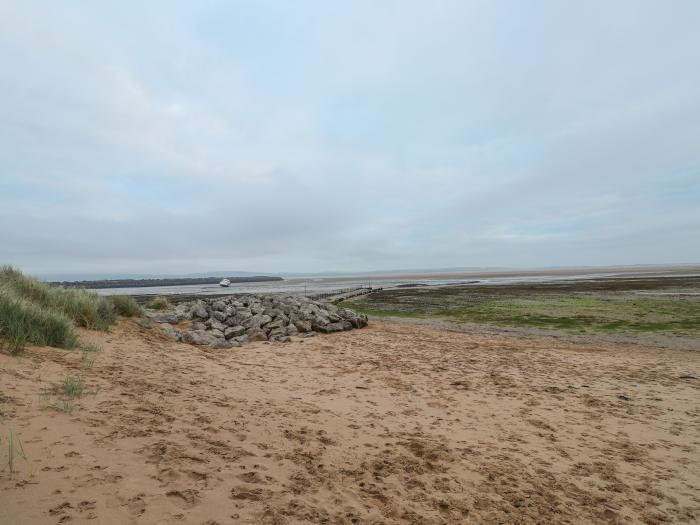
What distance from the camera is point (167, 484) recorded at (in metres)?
3.21

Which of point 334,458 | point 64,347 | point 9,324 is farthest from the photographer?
point 64,347

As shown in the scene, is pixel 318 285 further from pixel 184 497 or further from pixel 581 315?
pixel 184 497

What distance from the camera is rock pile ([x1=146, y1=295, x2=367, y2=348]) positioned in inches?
515

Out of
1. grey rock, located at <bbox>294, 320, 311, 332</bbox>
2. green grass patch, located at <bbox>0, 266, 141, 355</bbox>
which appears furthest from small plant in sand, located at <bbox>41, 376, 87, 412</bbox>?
grey rock, located at <bbox>294, 320, 311, 332</bbox>

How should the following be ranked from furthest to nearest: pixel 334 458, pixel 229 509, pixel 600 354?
pixel 600 354
pixel 334 458
pixel 229 509

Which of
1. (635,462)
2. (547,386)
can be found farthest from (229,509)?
(547,386)

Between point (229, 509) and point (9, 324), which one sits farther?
point (9, 324)

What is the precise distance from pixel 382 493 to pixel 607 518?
2384mm

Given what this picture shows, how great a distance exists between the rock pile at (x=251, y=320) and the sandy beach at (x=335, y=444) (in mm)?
3690

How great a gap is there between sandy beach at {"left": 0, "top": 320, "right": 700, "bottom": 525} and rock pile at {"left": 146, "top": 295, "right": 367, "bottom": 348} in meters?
3.69

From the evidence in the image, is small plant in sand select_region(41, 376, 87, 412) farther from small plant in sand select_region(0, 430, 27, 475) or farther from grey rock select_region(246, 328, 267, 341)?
grey rock select_region(246, 328, 267, 341)

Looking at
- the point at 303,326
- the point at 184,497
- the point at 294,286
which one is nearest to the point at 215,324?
the point at 303,326

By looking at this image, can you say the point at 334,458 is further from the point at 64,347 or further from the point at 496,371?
the point at 496,371

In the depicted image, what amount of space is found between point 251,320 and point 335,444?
36.9 ft
